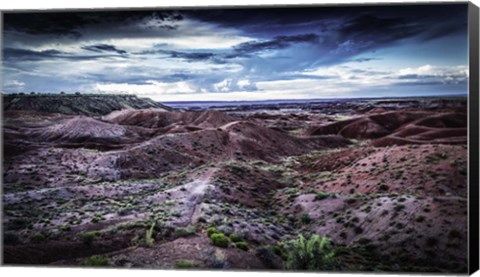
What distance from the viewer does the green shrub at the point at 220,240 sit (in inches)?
650

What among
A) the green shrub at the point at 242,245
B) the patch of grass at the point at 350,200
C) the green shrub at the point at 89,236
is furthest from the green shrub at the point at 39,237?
the patch of grass at the point at 350,200

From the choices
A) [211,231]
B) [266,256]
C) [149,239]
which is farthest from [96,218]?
[266,256]

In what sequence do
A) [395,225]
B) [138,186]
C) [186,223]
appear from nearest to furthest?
[395,225]
[186,223]
[138,186]

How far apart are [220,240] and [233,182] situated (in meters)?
1.86

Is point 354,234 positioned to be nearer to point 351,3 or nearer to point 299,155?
point 299,155

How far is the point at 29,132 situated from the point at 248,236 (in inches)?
252

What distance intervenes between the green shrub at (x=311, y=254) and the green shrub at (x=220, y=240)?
1436 millimetres

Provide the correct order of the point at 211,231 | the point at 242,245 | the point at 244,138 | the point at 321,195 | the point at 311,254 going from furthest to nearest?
the point at 244,138 < the point at 321,195 < the point at 211,231 < the point at 242,245 < the point at 311,254

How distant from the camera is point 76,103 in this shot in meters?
18.8

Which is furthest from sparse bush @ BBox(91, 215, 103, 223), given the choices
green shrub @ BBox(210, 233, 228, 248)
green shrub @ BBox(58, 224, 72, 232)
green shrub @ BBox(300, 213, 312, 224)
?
green shrub @ BBox(300, 213, 312, 224)

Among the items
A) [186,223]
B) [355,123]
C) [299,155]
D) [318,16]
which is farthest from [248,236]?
[318,16]

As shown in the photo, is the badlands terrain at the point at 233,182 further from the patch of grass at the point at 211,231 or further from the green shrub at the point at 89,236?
the patch of grass at the point at 211,231

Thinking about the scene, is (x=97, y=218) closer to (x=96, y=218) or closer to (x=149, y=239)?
(x=96, y=218)

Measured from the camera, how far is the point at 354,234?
53.7ft
